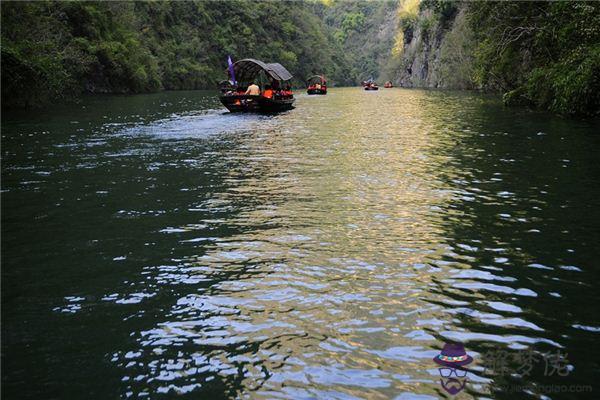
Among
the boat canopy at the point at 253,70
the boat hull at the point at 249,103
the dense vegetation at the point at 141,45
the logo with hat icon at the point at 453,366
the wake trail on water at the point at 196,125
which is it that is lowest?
the logo with hat icon at the point at 453,366

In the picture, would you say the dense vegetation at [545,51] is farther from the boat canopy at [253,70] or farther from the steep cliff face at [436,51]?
the boat canopy at [253,70]

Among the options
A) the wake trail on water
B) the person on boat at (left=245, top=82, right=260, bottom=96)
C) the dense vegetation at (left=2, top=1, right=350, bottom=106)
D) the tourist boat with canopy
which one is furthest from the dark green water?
the dense vegetation at (left=2, top=1, right=350, bottom=106)

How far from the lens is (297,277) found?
24.6 ft

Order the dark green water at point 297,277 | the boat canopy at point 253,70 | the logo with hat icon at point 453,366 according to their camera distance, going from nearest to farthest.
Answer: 1. the logo with hat icon at point 453,366
2. the dark green water at point 297,277
3. the boat canopy at point 253,70

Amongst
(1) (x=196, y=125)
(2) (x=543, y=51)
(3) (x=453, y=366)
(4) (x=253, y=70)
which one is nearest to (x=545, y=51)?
(2) (x=543, y=51)

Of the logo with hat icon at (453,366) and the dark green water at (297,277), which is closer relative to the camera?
the logo with hat icon at (453,366)

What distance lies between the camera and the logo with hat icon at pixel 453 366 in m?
4.90

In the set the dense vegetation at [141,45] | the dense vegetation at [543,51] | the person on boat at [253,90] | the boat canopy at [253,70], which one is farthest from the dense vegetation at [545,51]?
the dense vegetation at [141,45]

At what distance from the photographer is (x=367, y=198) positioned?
11.9m

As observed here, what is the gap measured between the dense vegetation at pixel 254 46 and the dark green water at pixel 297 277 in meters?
14.4

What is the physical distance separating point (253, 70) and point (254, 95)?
4980 mm

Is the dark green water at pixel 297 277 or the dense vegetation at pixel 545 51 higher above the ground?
the dense vegetation at pixel 545 51

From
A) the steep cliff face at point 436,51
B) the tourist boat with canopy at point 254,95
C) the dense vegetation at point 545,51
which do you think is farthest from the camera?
the steep cliff face at point 436,51

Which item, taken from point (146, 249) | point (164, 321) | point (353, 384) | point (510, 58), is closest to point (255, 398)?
point (353, 384)
